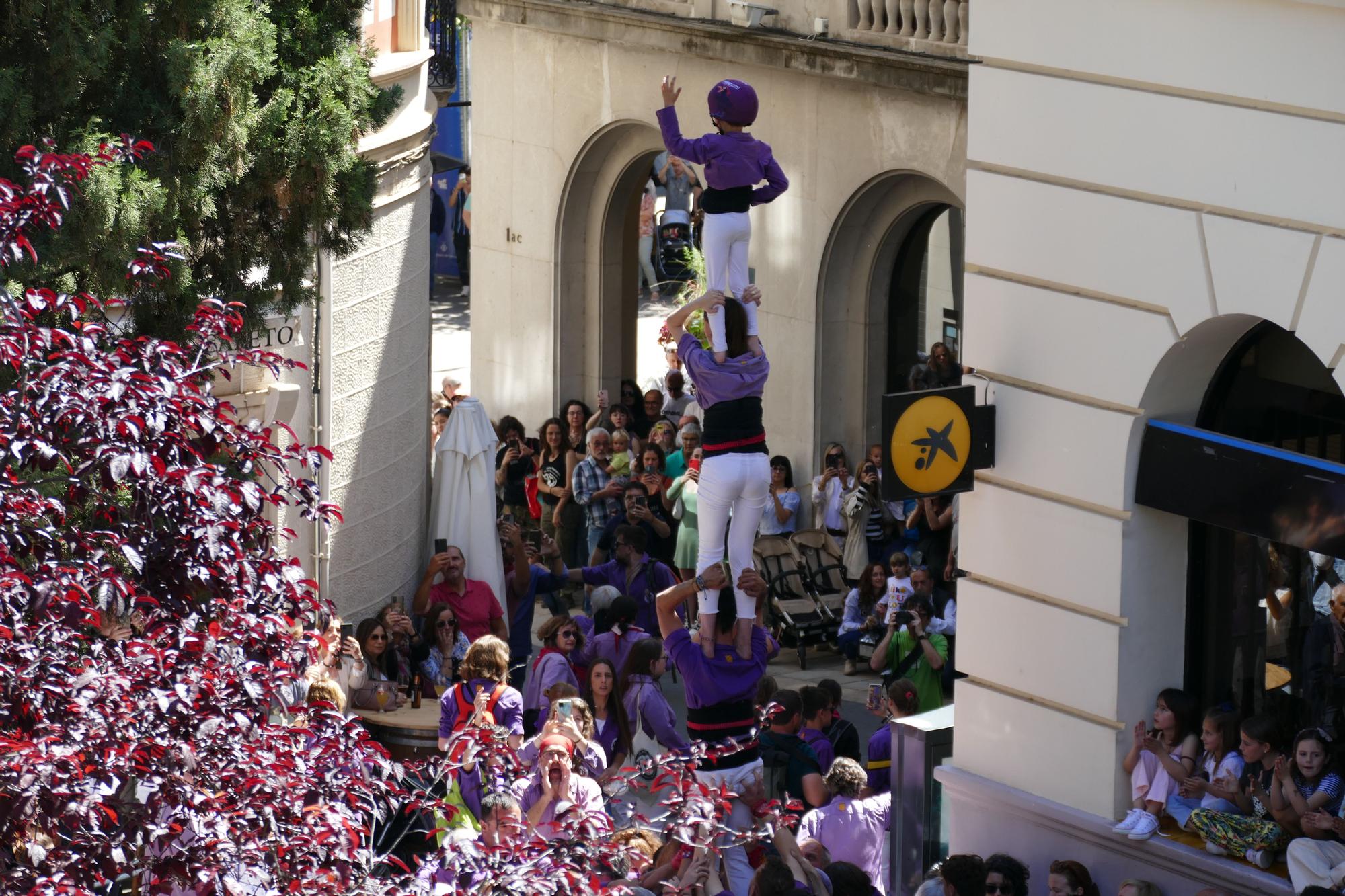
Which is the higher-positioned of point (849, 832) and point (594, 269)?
point (594, 269)

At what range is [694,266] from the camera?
2561cm

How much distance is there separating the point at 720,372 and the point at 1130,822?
3233 mm

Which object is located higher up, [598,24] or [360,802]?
[598,24]

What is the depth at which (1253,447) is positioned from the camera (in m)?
10.2

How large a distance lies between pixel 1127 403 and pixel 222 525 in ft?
17.0

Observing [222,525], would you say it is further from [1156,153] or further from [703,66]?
[703,66]

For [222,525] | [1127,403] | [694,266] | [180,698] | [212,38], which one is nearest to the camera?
[180,698]

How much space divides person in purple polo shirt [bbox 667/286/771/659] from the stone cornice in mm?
9648

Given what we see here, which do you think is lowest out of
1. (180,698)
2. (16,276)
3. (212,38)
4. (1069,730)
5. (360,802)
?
(1069,730)

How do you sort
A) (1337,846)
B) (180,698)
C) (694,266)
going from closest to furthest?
(180,698)
(1337,846)
(694,266)

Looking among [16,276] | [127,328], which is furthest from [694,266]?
[16,276]

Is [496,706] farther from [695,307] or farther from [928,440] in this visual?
[928,440]

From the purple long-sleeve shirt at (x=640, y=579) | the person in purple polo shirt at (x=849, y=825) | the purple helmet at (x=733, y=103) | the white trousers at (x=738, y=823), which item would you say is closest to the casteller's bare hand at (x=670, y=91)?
the purple helmet at (x=733, y=103)

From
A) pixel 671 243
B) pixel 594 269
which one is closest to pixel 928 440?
pixel 594 269
